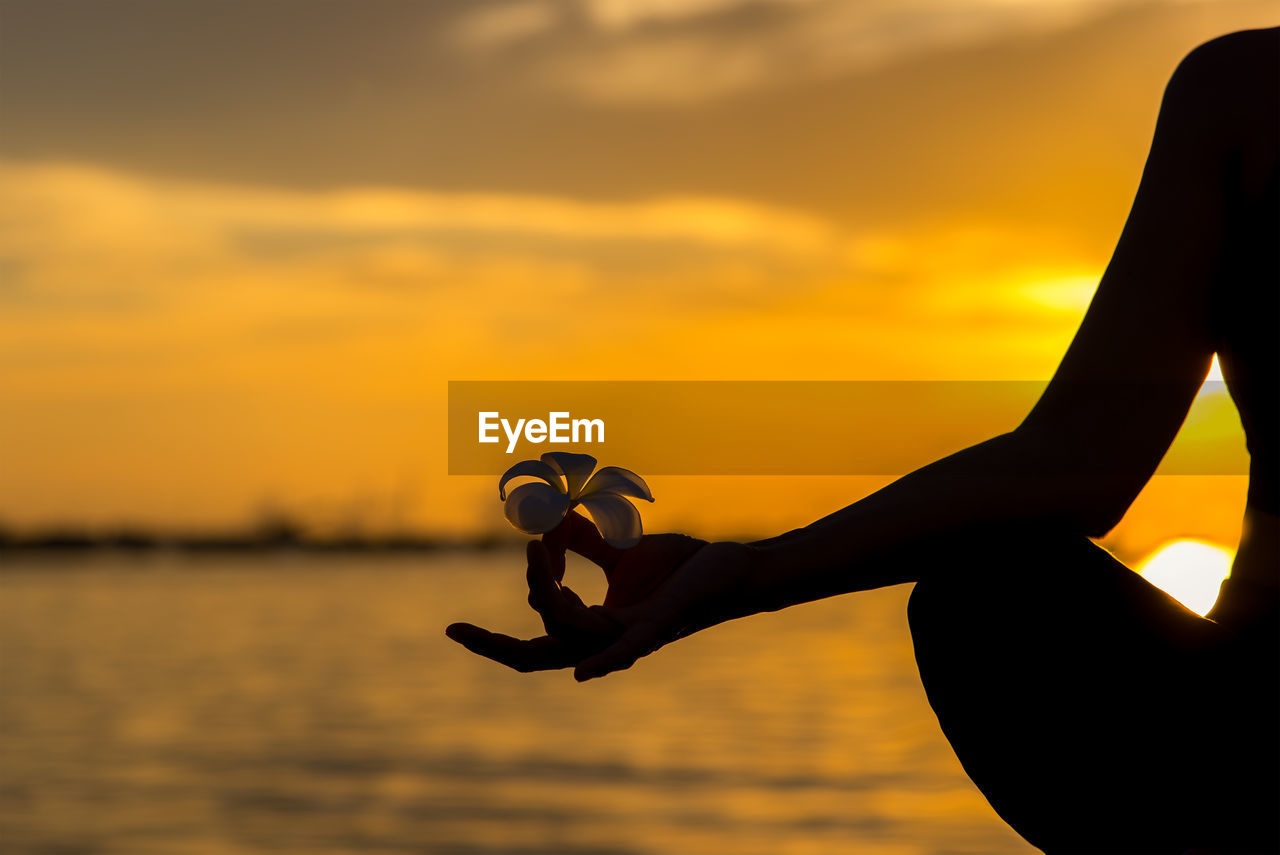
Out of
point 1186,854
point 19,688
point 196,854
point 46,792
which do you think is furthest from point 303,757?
point 1186,854

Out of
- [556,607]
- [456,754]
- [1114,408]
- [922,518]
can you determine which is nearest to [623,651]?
[556,607]

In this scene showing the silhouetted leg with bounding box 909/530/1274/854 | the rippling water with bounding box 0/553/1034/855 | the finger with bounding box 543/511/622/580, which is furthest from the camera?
the rippling water with bounding box 0/553/1034/855

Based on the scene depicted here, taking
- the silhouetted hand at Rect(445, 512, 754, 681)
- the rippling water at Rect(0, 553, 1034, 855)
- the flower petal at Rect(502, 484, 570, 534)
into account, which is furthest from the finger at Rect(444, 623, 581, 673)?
the rippling water at Rect(0, 553, 1034, 855)

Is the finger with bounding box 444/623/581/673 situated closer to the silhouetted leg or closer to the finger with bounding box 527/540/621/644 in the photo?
the finger with bounding box 527/540/621/644

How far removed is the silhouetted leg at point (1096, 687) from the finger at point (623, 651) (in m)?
0.40

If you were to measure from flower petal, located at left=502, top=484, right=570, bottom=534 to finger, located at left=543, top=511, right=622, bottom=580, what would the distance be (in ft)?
0.10

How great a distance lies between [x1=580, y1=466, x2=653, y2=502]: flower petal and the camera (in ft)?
5.99

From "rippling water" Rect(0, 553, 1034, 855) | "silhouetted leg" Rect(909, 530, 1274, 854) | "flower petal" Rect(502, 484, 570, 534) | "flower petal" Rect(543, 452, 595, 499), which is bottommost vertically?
"rippling water" Rect(0, 553, 1034, 855)

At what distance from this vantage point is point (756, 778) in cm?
2420

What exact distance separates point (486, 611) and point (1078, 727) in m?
65.5

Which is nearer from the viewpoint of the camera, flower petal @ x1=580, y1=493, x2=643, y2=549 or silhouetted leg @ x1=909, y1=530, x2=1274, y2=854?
silhouetted leg @ x1=909, y1=530, x2=1274, y2=854

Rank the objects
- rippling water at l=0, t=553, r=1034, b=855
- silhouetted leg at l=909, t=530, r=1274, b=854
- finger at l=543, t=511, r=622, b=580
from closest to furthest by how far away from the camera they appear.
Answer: silhouetted leg at l=909, t=530, r=1274, b=854 → finger at l=543, t=511, r=622, b=580 → rippling water at l=0, t=553, r=1034, b=855

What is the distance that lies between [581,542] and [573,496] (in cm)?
7

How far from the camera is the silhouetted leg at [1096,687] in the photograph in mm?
1682
